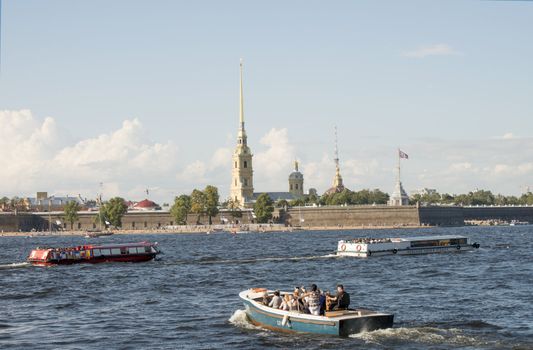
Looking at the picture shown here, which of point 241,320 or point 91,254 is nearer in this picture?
point 241,320

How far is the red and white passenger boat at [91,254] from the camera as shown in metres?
96.1

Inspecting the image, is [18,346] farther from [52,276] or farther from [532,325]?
[52,276]

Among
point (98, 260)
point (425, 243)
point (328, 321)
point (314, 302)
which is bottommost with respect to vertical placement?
point (328, 321)

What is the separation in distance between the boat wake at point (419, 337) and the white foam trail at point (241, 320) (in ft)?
24.4

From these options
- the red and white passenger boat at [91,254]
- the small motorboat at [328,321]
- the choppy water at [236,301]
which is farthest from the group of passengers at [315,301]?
the red and white passenger boat at [91,254]

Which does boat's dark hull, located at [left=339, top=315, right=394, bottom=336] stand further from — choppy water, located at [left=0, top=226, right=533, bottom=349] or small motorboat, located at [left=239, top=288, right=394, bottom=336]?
choppy water, located at [left=0, top=226, right=533, bottom=349]

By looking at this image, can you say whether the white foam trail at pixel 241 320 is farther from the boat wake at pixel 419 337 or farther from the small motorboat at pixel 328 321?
the boat wake at pixel 419 337

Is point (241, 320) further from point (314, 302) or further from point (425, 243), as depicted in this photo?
point (425, 243)

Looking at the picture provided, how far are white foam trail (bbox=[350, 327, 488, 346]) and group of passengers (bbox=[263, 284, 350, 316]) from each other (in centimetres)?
197

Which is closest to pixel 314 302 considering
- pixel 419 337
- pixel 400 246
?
pixel 419 337

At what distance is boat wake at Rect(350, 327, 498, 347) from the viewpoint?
42094 millimetres

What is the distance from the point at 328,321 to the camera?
42.3m

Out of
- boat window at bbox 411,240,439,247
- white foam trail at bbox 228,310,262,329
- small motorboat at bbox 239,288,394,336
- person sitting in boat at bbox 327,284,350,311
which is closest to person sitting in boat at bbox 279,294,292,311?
small motorboat at bbox 239,288,394,336

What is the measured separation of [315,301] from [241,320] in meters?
7.42
